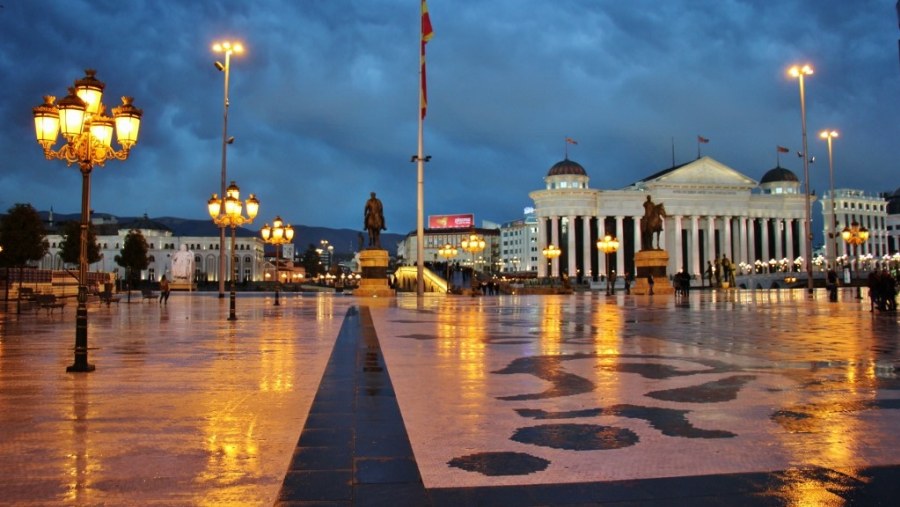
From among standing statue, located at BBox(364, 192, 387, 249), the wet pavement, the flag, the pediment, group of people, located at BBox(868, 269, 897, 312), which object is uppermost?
the pediment

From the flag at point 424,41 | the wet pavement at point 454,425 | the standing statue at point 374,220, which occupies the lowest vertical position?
the wet pavement at point 454,425

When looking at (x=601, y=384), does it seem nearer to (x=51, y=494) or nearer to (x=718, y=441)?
(x=718, y=441)

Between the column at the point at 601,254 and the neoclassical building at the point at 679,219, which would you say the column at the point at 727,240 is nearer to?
the neoclassical building at the point at 679,219

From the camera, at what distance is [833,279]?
35.8 m

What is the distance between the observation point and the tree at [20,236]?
2648 inches

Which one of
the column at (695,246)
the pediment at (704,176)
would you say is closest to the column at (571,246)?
the pediment at (704,176)

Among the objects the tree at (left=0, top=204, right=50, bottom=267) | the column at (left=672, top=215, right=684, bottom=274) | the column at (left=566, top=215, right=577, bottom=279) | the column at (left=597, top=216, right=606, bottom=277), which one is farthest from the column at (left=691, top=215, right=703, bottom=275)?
the tree at (left=0, top=204, right=50, bottom=267)

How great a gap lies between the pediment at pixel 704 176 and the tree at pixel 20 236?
3620 inches

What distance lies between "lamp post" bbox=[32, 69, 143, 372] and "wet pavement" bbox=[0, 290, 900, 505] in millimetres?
946

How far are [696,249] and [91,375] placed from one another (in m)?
123

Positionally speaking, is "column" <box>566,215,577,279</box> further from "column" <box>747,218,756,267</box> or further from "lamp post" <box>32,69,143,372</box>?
"lamp post" <box>32,69,143,372</box>

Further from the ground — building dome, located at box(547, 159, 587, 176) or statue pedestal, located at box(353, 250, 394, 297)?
building dome, located at box(547, 159, 587, 176)

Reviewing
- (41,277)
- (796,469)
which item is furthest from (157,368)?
(41,277)

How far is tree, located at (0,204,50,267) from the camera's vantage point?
67.2 meters
